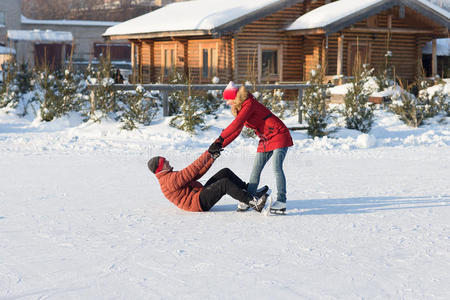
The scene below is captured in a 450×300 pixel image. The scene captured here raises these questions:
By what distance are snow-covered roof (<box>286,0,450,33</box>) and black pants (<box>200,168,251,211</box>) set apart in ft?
48.3

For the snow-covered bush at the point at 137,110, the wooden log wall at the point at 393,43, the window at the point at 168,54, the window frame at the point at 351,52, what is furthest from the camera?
the window at the point at 168,54

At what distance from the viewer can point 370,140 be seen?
39.8ft

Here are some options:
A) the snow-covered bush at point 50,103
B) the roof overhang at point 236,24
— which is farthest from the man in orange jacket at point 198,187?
the roof overhang at point 236,24

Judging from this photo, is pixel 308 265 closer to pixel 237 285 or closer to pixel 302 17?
pixel 237 285

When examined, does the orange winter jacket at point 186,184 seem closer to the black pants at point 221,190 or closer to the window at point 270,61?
the black pants at point 221,190

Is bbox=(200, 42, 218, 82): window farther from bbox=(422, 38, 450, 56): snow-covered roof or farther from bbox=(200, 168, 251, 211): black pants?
bbox=(200, 168, 251, 211): black pants

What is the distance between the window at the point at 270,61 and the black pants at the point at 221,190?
636 inches

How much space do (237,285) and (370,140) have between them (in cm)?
853

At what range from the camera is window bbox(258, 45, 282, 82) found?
73.3 feet

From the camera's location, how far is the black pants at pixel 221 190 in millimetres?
6156

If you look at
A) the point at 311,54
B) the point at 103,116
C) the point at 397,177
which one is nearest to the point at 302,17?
the point at 311,54

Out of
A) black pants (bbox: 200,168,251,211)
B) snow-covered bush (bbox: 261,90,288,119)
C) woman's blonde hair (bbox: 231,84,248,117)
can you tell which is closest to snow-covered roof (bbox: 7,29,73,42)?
snow-covered bush (bbox: 261,90,288,119)

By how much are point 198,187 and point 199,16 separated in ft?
55.3

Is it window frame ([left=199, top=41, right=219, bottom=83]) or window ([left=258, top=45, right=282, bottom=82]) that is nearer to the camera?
window ([left=258, top=45, right=282, bottom=82])
